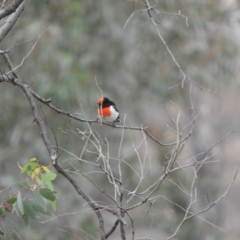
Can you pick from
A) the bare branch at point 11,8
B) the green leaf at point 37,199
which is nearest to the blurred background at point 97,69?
the green leaf at point 37,199

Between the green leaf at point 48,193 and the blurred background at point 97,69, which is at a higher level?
the blurred background at point 97,69

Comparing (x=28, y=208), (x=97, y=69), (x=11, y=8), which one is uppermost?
(x=97, y=69)

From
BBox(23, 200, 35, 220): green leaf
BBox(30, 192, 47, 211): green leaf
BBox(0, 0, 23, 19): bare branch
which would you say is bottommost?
BBox(23, 200, 35, 220): green leaf

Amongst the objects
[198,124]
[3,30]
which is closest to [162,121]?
[198,124]

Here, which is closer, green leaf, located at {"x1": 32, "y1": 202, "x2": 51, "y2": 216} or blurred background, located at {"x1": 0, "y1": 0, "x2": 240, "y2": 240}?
green leaf, located at {"x1": 32, "y1": 202, "x2": 51, "y2": 216}

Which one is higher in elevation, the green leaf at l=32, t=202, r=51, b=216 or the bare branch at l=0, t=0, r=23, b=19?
the bare branch at l=0, t=0, r=23, b=19

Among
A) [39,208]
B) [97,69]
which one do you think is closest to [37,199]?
[39,208]

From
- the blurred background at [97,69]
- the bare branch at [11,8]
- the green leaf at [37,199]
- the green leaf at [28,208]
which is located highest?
the blurred background at [97,69]

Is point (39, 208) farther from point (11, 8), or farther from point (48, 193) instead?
point (11, 8)

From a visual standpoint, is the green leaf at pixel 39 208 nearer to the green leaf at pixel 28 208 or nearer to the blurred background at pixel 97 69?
the green leaf at pixel 28 208

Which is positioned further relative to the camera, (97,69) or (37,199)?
(97,69)

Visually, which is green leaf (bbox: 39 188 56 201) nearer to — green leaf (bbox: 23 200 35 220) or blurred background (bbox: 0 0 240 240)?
green leaf (bbox: 23 200 35 220)

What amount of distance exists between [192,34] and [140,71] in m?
0.69

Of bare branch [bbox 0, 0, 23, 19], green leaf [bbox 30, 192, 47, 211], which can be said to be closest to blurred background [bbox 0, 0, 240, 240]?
green leaf [bbox 30, 192, 47, 211]
